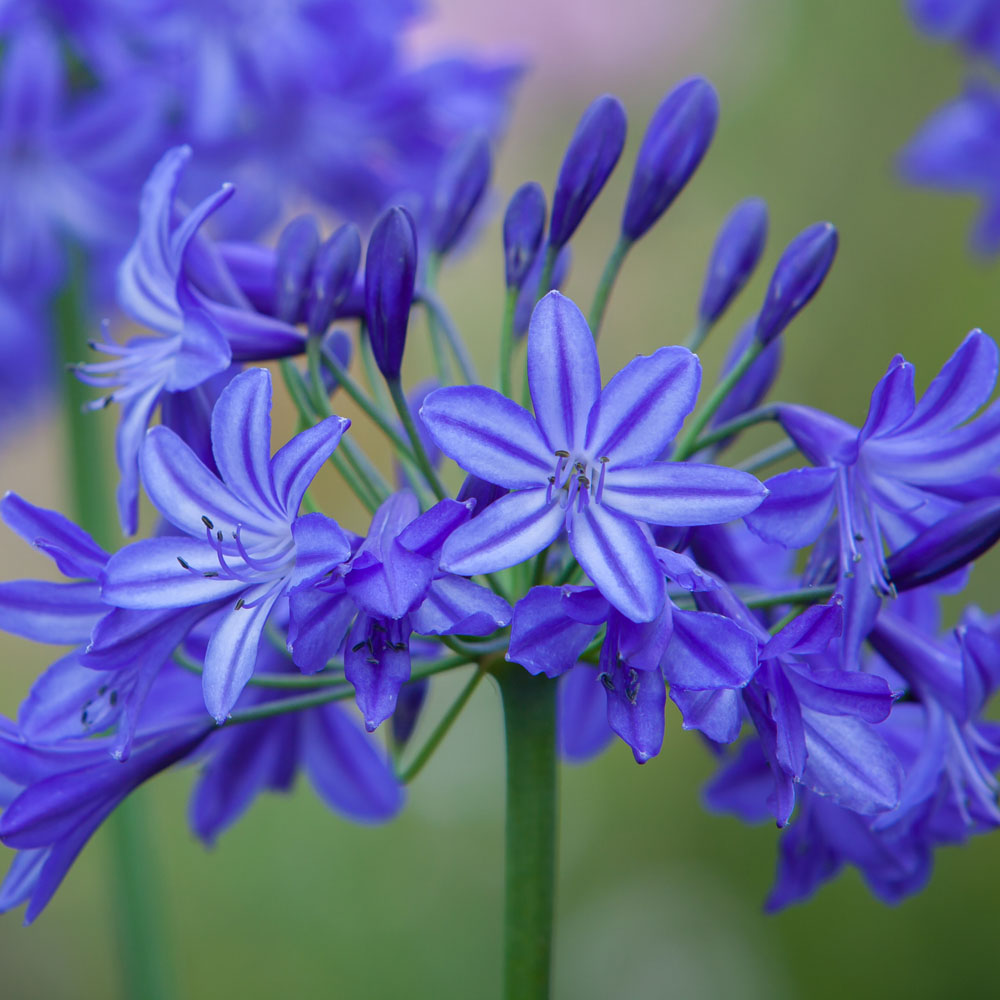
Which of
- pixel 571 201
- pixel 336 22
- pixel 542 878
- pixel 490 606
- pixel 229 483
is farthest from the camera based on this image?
pixel 336 22

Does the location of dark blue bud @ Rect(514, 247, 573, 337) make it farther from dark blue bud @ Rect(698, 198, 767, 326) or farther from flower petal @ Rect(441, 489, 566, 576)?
flower petal @ Rect(441, 489, 566, 576)

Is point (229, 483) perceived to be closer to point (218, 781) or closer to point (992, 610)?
point (218, 781)

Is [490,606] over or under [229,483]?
under

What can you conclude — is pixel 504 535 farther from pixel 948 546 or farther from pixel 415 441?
pixel 948 546

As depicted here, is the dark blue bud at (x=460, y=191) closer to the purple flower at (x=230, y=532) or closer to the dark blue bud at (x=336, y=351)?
the dark blue bud at (x=336, y=351)

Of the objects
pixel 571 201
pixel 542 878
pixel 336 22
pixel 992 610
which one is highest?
pixel 336 22

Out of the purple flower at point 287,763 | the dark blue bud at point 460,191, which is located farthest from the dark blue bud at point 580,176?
the purple flower at point 287,763

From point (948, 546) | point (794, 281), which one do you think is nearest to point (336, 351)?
point (794, 281)

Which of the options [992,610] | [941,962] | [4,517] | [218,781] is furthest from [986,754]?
[992,610]
